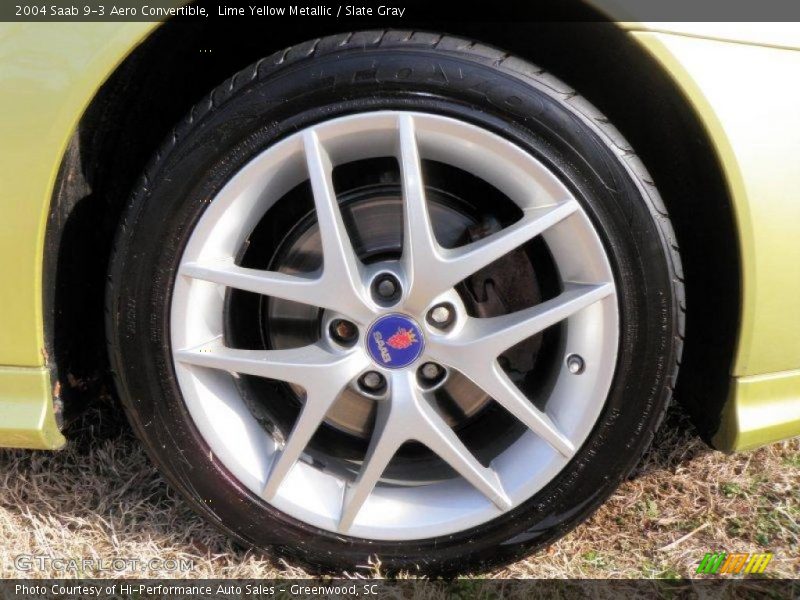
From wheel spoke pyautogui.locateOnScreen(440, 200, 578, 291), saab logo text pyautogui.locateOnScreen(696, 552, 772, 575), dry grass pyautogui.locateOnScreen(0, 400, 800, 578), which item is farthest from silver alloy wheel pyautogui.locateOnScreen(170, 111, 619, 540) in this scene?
saab logo text pyautogui.locateOnScreen(696, 552, 772, 575)

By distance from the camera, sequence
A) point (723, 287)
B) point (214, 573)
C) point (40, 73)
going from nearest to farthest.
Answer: point (40, 73)
point (723, 287)
point (214, 573)

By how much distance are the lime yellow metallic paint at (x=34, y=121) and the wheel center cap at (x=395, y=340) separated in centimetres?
64

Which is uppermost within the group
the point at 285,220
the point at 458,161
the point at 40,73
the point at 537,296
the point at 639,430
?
the point at 40,73

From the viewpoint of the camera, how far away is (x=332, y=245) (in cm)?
125

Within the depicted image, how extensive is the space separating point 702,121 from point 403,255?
1.89ft

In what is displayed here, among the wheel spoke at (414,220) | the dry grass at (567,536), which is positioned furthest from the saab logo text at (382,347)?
the dry grass at (567,536)

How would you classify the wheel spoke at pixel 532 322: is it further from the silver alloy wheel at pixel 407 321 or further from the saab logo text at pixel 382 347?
the saab logo text at pixel 382 347

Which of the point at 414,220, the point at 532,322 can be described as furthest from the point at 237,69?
the point at 532,322

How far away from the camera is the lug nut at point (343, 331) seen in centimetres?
136

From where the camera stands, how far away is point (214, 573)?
1.45m

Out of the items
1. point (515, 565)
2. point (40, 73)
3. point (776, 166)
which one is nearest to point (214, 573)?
point (515, 565)

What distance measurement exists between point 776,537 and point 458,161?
110 cm

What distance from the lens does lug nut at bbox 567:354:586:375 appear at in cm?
134

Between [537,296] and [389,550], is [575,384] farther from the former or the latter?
[389,550]
